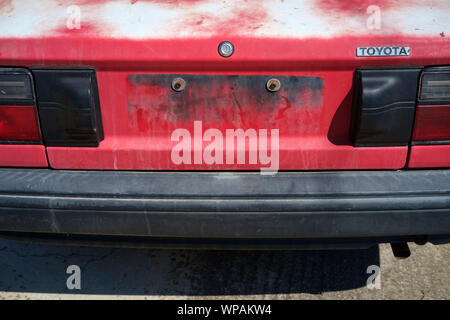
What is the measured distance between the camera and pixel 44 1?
200cm

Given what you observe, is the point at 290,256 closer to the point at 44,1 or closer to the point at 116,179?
the point at 116,179

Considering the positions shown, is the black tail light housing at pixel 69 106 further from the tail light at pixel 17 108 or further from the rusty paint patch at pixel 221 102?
the rusty paint patch at pixel 221 102

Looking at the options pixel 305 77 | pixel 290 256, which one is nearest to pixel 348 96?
pixel 305 77

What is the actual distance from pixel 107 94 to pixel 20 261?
147 cm

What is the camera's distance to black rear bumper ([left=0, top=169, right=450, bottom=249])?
182 cm

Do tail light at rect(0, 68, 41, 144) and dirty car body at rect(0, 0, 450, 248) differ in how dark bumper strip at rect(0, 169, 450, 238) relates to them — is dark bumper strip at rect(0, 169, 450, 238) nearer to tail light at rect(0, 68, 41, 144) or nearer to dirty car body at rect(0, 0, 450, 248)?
dirty car body at rect(0, 0, 450, 248)

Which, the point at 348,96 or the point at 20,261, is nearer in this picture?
the point at 348,96

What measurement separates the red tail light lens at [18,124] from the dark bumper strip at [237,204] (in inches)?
7.4

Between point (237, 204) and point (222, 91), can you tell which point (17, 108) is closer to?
point (222, 91)

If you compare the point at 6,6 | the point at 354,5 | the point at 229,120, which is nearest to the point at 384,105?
the point at 354,5

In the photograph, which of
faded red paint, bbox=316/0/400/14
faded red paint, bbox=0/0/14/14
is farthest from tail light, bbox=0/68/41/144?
faded red paint, bbox=316/0/400/14

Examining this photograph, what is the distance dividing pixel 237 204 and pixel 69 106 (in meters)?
0.77

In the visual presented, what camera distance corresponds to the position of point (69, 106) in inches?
72.5
